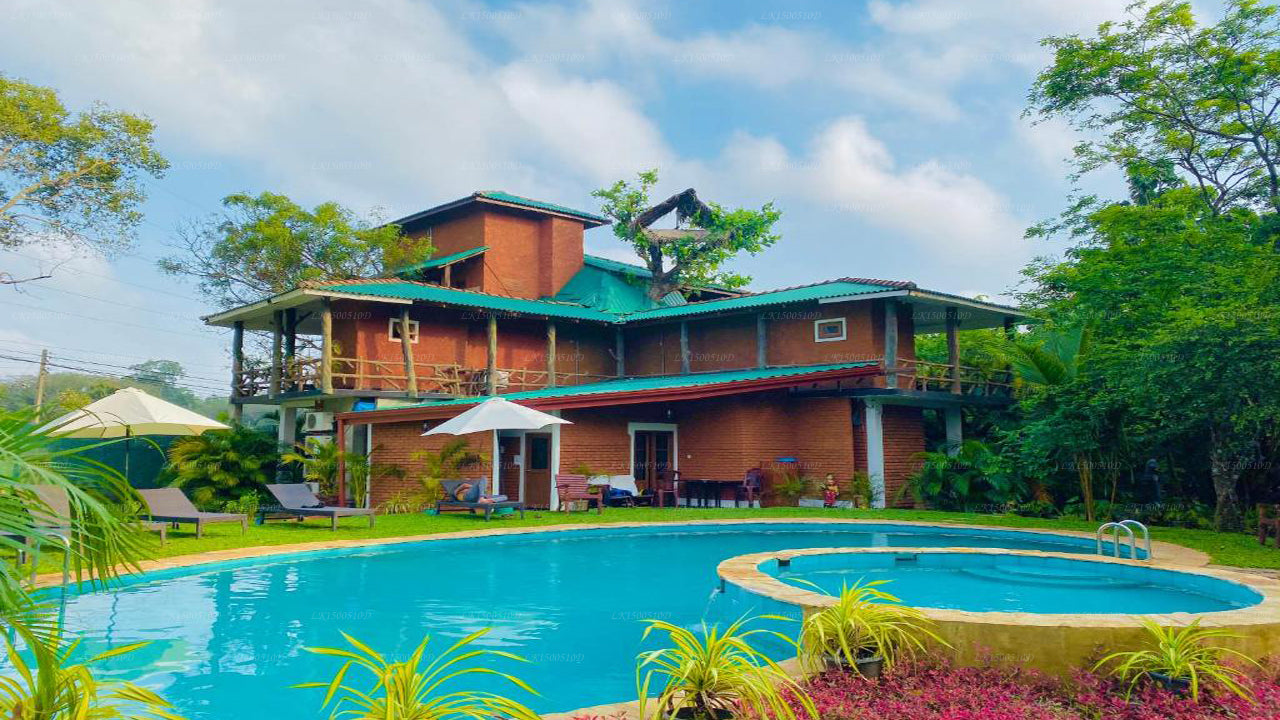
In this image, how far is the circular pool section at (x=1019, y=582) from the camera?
25.6 ft

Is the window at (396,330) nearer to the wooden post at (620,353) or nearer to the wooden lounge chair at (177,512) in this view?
the wooden post at (620,353)

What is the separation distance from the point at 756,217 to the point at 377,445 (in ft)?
61.8

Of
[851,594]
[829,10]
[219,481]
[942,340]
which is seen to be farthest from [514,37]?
[942,340]

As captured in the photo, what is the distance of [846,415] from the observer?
65.7ft

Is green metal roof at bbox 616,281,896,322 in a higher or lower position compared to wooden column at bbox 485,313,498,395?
higher

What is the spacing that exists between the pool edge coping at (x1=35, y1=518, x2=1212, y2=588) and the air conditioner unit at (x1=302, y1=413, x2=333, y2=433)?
10838 mm

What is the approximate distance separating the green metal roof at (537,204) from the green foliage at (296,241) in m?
3.24

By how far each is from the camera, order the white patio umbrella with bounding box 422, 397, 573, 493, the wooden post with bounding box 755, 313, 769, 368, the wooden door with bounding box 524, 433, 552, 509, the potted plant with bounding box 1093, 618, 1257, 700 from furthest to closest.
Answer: the wooden post with bounding box 755, 313, 769, 368
the wooden door with bounding box 524, 433, 552, 509
the white patio umbrella with bounding box 422, 397, 573, 493
the potted plant with bounding box 1093, 618, 1257, 700

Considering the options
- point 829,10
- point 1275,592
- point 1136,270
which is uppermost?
point 829,10

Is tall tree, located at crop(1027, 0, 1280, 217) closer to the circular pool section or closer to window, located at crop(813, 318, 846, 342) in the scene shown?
window, located at crop(813, 318, 846, 342)

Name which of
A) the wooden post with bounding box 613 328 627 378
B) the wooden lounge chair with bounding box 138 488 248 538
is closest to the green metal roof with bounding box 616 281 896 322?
the wooden post with bounding box 613 328 627 378

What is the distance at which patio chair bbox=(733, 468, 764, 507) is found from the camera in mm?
19406

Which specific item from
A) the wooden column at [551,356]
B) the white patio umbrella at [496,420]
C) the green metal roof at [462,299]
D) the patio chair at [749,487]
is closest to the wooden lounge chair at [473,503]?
the white patio umbrella at [496,420]

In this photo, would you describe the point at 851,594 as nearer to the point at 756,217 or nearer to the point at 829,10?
the point at 829,10
